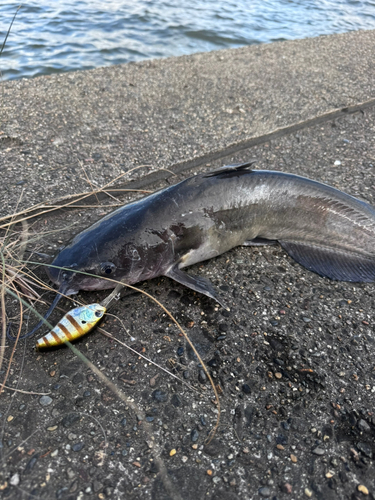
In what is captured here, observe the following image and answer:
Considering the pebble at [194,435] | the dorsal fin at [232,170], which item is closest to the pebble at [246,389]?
the pebble at [194,435]

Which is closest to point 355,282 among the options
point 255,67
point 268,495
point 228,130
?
point 268,495

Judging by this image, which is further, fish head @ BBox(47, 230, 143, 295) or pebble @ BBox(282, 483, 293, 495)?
fish head @ BBox(47, 230, 143, 295)

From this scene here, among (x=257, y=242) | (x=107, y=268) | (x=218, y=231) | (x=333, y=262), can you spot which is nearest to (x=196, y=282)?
(x=218, y=231)

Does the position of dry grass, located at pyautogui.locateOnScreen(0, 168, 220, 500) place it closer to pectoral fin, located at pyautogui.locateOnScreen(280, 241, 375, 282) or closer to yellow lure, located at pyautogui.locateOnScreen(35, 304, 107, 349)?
yellow lure, located at pyautogui.locateOnScreen(35, 304, 107, 349)

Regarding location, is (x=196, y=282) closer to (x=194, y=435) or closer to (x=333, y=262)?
(x=194, y=435)

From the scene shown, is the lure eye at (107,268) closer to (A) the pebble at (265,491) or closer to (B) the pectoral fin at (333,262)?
(B) the pectoral fin at (333,262)

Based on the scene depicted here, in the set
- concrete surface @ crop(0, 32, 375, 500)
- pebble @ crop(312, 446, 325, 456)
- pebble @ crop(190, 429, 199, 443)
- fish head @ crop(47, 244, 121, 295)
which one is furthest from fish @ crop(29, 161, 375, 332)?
pebble @ crop(312, 446, 325, 456)

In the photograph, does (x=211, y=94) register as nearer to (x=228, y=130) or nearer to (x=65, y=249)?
(x=228, y=130)
